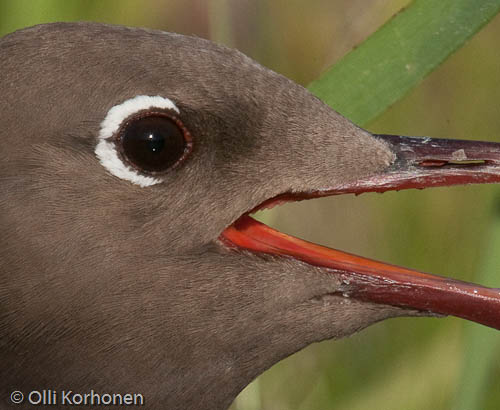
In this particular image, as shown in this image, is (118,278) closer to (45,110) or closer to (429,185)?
(45,110)

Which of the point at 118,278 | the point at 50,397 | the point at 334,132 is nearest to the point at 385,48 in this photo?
the point at 334,132

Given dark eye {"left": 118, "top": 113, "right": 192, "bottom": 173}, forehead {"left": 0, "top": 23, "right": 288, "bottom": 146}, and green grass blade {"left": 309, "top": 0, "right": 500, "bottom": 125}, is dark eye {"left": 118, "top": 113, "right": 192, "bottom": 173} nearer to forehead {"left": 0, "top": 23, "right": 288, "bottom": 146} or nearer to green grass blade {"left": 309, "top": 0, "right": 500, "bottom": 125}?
forehead {"left": 0, "top": 23, "right": 288, "bottom": 146}

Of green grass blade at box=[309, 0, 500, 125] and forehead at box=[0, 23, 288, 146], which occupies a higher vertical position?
green grass blade at box=[309, 0, 500, 125]

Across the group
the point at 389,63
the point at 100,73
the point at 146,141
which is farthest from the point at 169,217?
the point at 389,63

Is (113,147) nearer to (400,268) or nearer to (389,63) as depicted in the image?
(400,268)

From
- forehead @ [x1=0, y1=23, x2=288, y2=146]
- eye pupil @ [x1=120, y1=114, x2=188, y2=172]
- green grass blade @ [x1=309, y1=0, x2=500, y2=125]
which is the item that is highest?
green grass blade @ [x1=309, y1=0, x2=500, y2=125]

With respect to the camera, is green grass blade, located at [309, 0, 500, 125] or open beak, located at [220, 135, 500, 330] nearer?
open beak, located at [220, 135, 500, 330]

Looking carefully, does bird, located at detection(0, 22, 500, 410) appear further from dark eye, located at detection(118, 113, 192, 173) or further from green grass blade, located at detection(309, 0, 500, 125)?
green grass blade, located at detection(309, 0, 500, 125)

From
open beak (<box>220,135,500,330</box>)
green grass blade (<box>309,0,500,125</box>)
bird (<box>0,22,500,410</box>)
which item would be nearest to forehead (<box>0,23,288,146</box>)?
bird (<box>0,22,500,410</box>)
